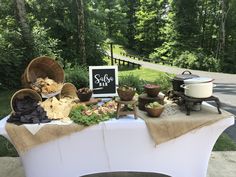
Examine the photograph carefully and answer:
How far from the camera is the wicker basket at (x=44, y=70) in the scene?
330 centimetres

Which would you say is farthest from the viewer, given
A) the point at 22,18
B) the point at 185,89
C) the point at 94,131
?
the point at 22,18

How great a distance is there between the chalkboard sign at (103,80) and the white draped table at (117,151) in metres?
0.65

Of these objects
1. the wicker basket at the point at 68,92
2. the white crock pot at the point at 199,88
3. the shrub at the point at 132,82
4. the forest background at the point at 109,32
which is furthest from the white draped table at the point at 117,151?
the forest background at the point at 109,32

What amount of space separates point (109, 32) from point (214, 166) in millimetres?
25703

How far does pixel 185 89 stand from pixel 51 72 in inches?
55.4

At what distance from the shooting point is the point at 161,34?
3081cm

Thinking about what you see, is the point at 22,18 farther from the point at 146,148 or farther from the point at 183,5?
the point at 183,5

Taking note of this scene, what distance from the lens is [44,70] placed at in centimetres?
348

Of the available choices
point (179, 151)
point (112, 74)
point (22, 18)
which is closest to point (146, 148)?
point (179, 151)

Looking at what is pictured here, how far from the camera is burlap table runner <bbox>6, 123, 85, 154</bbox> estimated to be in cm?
271

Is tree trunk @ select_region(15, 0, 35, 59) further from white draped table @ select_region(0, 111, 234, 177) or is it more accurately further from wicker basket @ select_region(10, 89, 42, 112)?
white draped table @ select_region(0, 111, 234, 177)

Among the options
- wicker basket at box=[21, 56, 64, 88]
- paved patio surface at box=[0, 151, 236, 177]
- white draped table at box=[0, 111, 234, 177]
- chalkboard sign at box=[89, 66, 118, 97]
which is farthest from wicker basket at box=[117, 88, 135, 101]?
paved patio surface at box=[0, 151, 236, 177]

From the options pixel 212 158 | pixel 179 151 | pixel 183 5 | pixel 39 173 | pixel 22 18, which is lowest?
pixel 212 158

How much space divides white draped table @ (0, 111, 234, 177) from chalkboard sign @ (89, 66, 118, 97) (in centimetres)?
65
